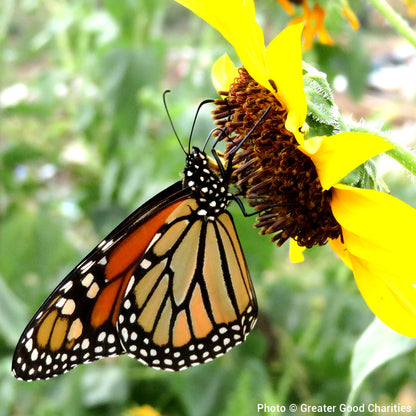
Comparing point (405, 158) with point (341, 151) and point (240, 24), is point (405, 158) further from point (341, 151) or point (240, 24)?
point (240, 24)

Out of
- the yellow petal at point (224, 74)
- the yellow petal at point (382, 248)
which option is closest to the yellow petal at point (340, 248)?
the yellow petal at point (382, 248)

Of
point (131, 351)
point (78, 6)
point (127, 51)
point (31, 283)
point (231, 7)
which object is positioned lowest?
point (131, 351)

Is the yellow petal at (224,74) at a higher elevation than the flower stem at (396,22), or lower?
higher

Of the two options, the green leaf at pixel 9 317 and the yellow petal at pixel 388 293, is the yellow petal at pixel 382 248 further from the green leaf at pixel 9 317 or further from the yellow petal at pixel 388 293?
the green leaf at pixel 9 317

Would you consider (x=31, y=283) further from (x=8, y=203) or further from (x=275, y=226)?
(x=275, y=226)

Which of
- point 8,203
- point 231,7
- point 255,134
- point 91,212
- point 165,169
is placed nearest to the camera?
point 231,7

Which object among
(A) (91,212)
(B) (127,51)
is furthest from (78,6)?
(A) (91,212)

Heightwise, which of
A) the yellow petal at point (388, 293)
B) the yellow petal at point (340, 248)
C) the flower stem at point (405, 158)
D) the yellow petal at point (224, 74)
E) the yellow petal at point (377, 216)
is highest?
the yellow petal at point (224, 74)

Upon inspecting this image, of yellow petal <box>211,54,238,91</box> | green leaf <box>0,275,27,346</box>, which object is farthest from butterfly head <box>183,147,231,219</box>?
green leaf <box>0,275,27,346</box>
